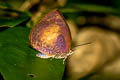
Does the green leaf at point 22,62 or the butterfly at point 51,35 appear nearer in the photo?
the green leaf at point 22,62

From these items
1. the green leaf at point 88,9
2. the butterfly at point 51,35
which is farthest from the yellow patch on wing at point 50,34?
the green leaf at point 88,9

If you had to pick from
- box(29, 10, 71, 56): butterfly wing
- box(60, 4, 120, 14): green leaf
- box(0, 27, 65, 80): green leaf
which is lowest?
box(0, 27, 65, 80): green leaf

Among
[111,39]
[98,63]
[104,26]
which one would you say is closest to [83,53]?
[98,63]

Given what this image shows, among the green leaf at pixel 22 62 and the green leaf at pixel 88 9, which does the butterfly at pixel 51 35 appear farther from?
the green leaf at pixel 88 9

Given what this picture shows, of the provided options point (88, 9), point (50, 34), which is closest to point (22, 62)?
point (50, 34)

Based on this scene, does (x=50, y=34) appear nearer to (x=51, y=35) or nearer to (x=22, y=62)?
(x=51, y=35)

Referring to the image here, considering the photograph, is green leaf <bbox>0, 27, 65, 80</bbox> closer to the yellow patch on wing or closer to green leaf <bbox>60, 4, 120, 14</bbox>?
the yellow patch on wing

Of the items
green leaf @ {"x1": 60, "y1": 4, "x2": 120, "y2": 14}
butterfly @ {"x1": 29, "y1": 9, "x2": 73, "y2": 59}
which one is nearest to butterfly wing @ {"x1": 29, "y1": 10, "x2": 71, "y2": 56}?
butterfly @ {"x1": 29, "y1": 9, "x2": 73, "y2": 59}
